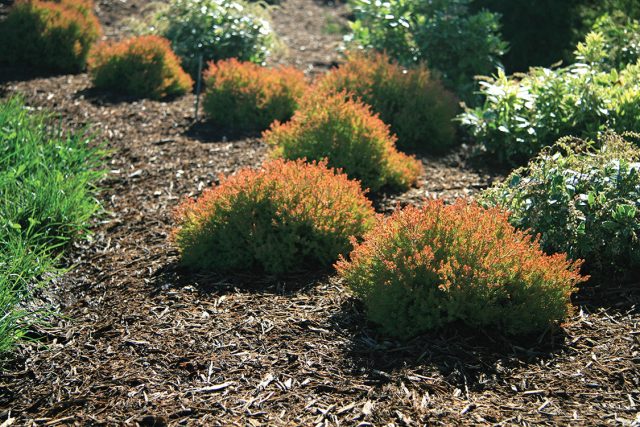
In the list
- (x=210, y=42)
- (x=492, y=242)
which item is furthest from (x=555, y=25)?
(x=492, y=242)

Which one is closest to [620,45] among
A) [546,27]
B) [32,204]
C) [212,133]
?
[546,27]

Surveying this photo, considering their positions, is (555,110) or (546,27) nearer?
(555,110)

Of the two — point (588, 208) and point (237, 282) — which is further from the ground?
point (588, 208)

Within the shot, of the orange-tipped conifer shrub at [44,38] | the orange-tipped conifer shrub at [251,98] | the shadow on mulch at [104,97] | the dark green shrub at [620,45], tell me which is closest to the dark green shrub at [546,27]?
the dark green shrub at [620,45]

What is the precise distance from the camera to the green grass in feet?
15.1

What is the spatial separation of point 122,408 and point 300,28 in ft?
33.8

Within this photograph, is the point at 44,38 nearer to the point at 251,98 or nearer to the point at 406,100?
the point at 251,98

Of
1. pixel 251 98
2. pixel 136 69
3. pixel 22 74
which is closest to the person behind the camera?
pixel 251 98

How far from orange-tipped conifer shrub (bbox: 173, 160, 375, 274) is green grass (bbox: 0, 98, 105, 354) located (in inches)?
40.3

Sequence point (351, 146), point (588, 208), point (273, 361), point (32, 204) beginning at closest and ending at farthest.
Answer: point (273, 361), point (588, 208), point (32, 204), point (351, 146)

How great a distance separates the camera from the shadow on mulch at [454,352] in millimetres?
3865

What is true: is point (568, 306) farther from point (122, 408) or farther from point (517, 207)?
point (122, 408)

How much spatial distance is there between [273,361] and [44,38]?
7.10m

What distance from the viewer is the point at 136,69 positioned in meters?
8.89
